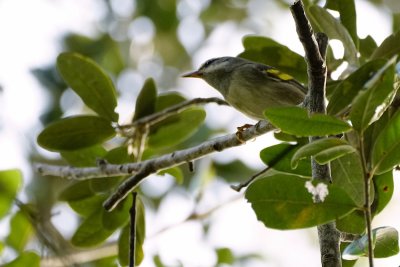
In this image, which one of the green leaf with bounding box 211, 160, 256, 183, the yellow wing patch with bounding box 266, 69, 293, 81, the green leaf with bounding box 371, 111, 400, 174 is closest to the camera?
the green leaf with bounding box 371, 111, 400, 174

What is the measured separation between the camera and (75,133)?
3715mm

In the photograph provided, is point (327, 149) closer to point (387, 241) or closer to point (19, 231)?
point (387, 241)

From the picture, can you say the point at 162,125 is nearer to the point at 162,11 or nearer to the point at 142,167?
the point at 142,167

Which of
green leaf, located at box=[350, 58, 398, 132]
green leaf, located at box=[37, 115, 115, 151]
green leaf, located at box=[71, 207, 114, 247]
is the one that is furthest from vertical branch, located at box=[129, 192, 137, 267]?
green leaf, located at box=[350, 58, 398, 132]

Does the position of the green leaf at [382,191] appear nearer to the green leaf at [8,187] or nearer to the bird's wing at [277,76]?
the bird's wing at [277,76]

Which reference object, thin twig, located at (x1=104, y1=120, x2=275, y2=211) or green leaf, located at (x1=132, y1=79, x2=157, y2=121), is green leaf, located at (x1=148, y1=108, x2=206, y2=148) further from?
thin twig, located at (x1=104, y1=120, x2=275, y2=211)

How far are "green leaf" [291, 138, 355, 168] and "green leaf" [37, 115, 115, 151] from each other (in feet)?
6.22

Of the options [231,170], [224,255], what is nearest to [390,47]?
[224,255]

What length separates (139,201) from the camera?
3627 millimetres

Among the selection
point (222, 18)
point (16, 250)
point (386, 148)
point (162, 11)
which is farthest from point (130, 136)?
point (222, 18)

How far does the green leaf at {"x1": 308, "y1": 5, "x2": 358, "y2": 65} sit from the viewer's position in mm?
2938

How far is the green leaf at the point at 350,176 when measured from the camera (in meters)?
2.46

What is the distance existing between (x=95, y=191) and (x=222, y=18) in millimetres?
4501

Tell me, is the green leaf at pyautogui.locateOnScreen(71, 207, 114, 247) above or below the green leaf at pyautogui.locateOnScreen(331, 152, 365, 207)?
below
